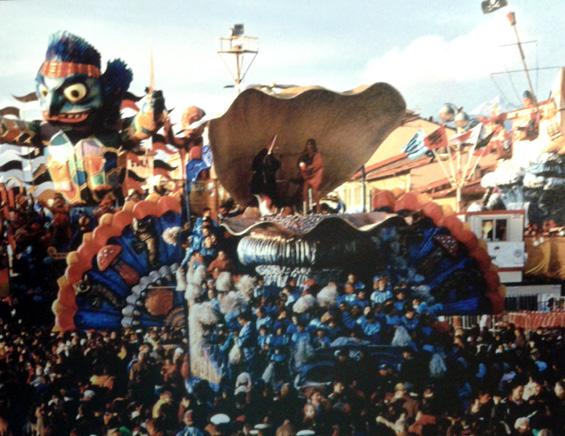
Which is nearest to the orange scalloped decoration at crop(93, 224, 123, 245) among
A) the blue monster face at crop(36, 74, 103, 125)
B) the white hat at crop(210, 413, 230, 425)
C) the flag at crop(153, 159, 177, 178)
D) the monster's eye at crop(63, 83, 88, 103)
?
the flag at crop(153, 159, 177, 178)

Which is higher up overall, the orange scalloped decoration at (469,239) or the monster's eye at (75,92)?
the monster's eye at (75,92)

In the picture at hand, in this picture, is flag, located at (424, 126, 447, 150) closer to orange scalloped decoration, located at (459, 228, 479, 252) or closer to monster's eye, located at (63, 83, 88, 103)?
orange scalloped decoration, located at (459, 228, 479, 252)

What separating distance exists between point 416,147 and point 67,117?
1.94 meters

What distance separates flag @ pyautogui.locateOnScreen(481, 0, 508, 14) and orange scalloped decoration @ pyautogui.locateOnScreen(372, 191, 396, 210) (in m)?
1.11

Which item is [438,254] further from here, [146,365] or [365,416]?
[146,365]

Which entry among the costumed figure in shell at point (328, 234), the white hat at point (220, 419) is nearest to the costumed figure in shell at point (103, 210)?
the costumed figure in shell at point (328, 234)

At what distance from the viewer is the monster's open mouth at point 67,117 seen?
4.10m

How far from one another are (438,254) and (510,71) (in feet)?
3.53

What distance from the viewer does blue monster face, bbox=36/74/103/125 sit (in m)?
4.05

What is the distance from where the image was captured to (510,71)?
159 inches

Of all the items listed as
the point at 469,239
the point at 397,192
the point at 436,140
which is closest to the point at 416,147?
the point at 436,140

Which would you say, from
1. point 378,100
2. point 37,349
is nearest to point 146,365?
point 37,349

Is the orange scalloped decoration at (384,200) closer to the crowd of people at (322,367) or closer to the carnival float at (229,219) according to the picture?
the carnival float at (229,219)

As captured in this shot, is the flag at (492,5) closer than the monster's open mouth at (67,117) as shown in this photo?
Yes
